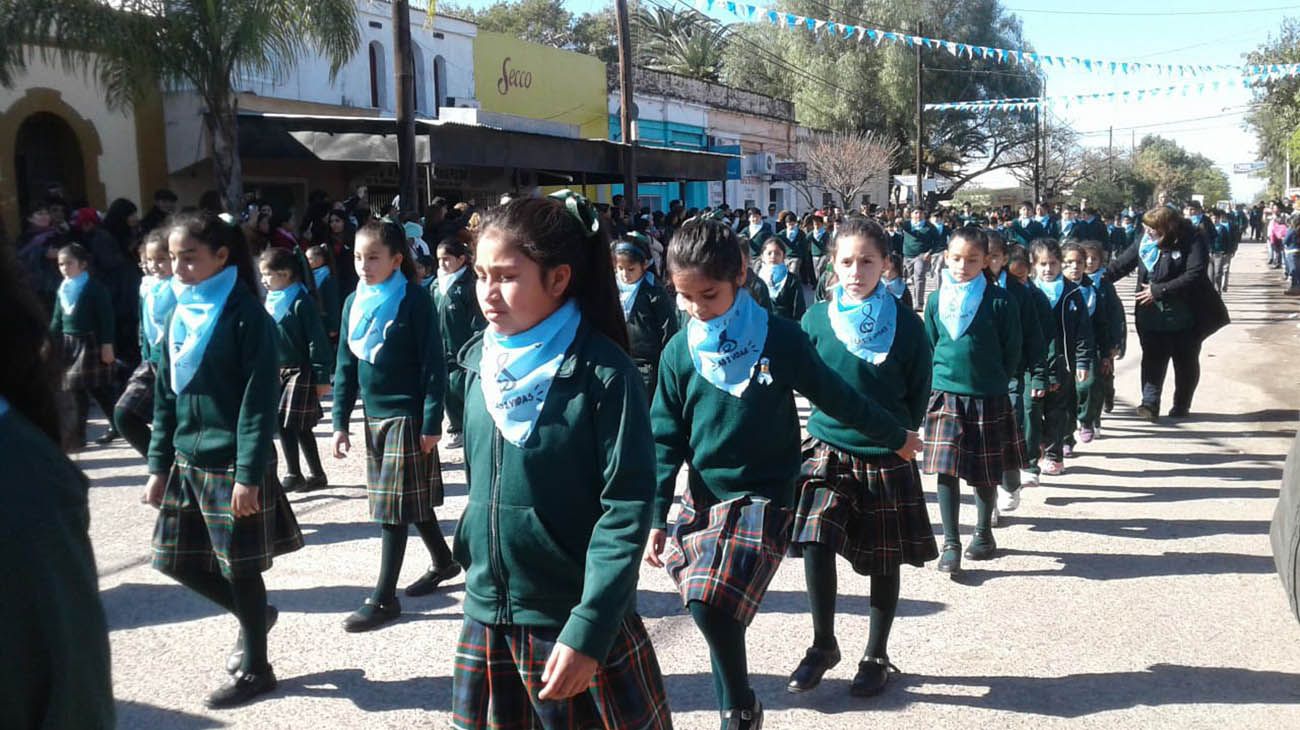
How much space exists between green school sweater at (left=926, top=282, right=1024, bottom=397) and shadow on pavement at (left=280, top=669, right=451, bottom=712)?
2.61 m

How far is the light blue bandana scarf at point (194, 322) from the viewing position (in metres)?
3.76

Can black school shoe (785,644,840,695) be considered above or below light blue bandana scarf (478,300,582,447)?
below

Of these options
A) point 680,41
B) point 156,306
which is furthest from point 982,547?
point 680,41

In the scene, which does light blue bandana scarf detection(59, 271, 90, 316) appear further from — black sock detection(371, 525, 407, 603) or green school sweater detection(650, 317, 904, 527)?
green school sweater detection(650, 317, 904, 527)

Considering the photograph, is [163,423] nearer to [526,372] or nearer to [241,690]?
[241,690]

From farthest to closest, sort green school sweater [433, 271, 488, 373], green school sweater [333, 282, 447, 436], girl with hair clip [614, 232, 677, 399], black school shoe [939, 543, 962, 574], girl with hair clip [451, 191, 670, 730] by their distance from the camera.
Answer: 1. green school sweater [433, 271, 488, 373]
2. girl with hair clip [614, 232, 677, 399]
3. black school shoe [939, 543, 962, 574]
4. green school sweater [333, 282, 447, 436]
5. girl with hair clip [451, 191, 670, 730]

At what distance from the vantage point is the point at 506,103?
25.5 metres

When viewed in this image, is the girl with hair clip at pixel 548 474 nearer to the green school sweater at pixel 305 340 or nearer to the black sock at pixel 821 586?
the black sock at pixel 821 586

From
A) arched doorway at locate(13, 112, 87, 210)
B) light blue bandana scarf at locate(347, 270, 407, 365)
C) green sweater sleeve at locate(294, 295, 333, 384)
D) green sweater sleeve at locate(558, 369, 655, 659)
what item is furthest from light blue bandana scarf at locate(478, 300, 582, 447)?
arched doorway at locate(13, 112, 87, 210)

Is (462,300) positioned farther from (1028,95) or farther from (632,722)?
(1028,95)

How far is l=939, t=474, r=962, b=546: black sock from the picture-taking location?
16.7 ft

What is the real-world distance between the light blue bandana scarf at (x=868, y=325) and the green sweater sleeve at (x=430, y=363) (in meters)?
1.58

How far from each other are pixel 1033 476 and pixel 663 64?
132 ft

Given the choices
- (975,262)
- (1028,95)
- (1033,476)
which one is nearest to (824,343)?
(975,262)
